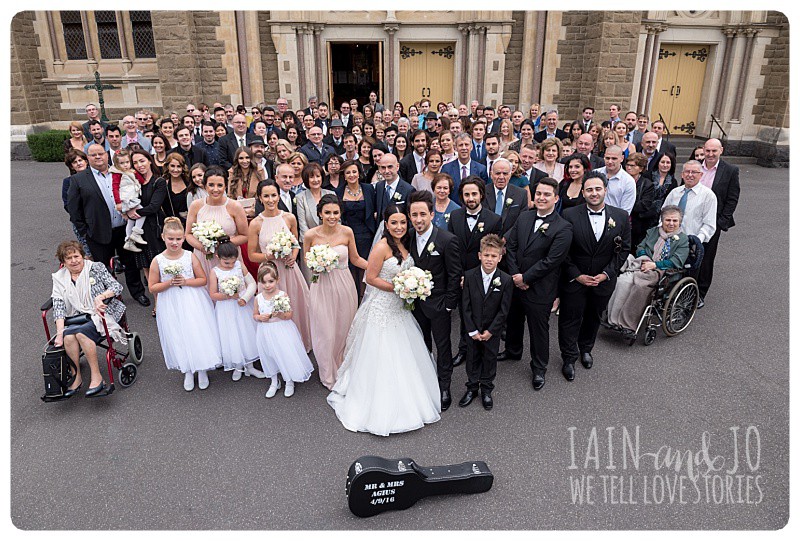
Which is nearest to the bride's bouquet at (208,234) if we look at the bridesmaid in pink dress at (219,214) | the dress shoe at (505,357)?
the bridesmaid in pink dress at (219,214)

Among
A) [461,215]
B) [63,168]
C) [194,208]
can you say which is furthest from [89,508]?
[63,168]

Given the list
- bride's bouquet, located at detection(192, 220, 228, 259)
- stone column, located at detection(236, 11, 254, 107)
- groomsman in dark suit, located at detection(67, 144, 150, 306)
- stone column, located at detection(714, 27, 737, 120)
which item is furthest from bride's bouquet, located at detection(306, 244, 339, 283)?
stone column, located at detection(714, 27, 737, 120)

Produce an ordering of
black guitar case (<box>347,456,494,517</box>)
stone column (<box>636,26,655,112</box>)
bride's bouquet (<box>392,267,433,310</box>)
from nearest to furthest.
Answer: black guitar case (<box>347,456,494,517</box>) → bride's bouquet (<box>392,267,433,310</box>) → stone column (<box>636,26,655,112</box>)

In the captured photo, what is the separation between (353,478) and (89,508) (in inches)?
73.4

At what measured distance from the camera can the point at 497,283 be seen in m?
4.12

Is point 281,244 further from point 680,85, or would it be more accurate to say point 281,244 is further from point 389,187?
point 680,85

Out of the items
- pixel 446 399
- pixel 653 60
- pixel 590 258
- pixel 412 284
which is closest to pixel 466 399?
pixel 446 399

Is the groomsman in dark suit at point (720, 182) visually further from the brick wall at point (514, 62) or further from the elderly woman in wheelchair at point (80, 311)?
the brick wall at point (514, 62)

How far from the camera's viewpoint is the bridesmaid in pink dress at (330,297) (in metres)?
4.76

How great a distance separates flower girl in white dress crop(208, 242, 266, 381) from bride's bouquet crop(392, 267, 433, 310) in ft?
5.15

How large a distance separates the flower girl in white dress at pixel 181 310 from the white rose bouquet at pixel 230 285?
27 centimetres

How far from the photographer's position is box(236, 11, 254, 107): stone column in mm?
14109

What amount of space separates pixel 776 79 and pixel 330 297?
55.6 feet

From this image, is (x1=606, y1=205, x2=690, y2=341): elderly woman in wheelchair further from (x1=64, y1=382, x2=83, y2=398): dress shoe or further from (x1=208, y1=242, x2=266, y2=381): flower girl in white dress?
(x1=64, y1=382, x2=83, y2=398): dress shoe
